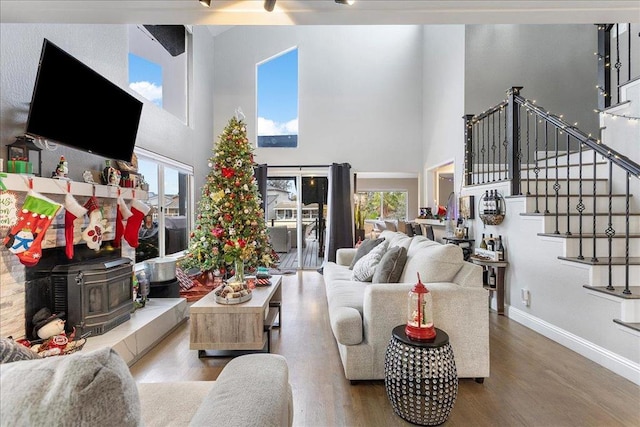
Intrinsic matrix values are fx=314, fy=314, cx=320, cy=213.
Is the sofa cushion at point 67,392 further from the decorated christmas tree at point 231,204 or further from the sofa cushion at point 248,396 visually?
the decorated christmas tree at point 231,204

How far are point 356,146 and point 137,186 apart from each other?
420 centimetres

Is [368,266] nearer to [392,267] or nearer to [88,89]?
[392,267]

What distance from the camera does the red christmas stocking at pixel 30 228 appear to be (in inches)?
83.0

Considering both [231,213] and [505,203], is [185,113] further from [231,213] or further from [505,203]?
[505,203]

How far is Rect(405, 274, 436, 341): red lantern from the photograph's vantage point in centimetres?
186

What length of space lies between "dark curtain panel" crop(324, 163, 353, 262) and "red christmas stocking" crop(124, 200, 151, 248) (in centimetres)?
357

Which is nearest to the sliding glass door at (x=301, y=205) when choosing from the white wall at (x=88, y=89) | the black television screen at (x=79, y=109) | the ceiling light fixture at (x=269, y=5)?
the white wall at (x=88, y=89)

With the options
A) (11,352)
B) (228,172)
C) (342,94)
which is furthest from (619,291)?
(342,94)

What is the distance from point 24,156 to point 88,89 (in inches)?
29.9

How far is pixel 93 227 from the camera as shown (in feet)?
9.17

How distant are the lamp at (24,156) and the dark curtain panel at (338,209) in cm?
453

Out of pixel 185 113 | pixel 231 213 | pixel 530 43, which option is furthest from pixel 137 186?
pixel 530 43

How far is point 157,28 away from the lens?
443cm

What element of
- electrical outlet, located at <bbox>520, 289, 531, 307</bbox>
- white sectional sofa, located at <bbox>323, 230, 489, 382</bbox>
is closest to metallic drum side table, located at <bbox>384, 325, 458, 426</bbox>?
white sectional sofa, located at <bbox>323, 230, 489, 382</bbox>
